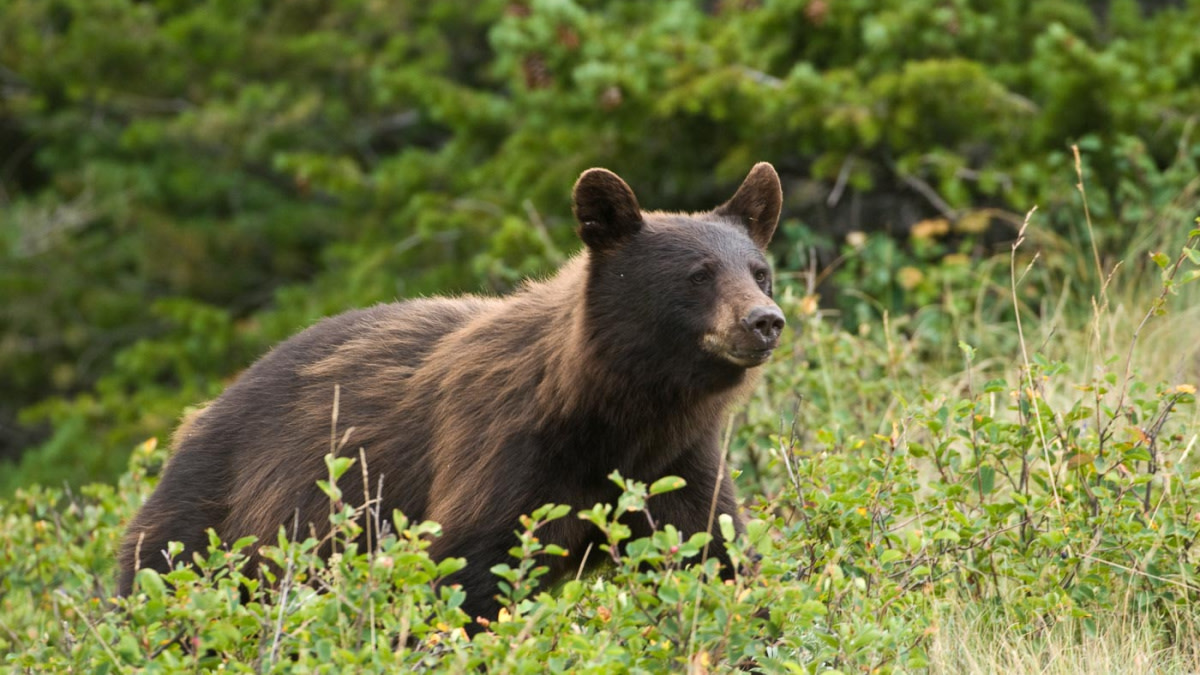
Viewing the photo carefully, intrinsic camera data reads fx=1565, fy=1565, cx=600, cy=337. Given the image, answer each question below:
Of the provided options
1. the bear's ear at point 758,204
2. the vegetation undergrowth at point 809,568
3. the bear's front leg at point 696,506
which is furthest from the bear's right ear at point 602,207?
the vegetation undergrowth at point 809,568

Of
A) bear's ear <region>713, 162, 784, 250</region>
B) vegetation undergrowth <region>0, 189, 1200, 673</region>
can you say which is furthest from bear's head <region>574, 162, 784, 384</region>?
vegetation undergrowth <region>0, 189, 1200, 673</region>

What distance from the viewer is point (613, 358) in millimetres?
4633

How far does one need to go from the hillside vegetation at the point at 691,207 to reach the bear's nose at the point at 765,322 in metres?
0.28

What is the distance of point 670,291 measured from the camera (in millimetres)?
4699

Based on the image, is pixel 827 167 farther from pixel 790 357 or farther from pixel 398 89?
pixel 398 89

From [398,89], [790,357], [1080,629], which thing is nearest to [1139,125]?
[790,357]

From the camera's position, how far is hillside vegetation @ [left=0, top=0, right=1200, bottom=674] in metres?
3.74

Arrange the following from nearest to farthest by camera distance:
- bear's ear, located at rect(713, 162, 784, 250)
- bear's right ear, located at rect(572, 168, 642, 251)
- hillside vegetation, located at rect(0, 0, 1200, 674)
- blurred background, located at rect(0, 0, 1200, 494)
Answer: hillside vegetation, located at rect(0, 0, 1200, 674) → bear's right ear, located at rect(572, 168, 642, 251) → bear's ear, located at rect(713, 162, 784, 250) → blurred background, located at rect(0, 0, 1200, 494)

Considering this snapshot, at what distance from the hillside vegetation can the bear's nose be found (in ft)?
0.91

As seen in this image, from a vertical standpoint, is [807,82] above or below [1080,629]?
above

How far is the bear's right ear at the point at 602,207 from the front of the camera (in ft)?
15.7

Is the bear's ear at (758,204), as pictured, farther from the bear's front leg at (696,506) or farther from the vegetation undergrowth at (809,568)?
the bear's front leg at (696,506)

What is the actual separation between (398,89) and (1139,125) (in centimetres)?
550

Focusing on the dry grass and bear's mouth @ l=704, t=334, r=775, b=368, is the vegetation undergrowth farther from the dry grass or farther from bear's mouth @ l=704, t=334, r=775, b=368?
bear's mouth @ l=704, t=334, r=775, b=368
